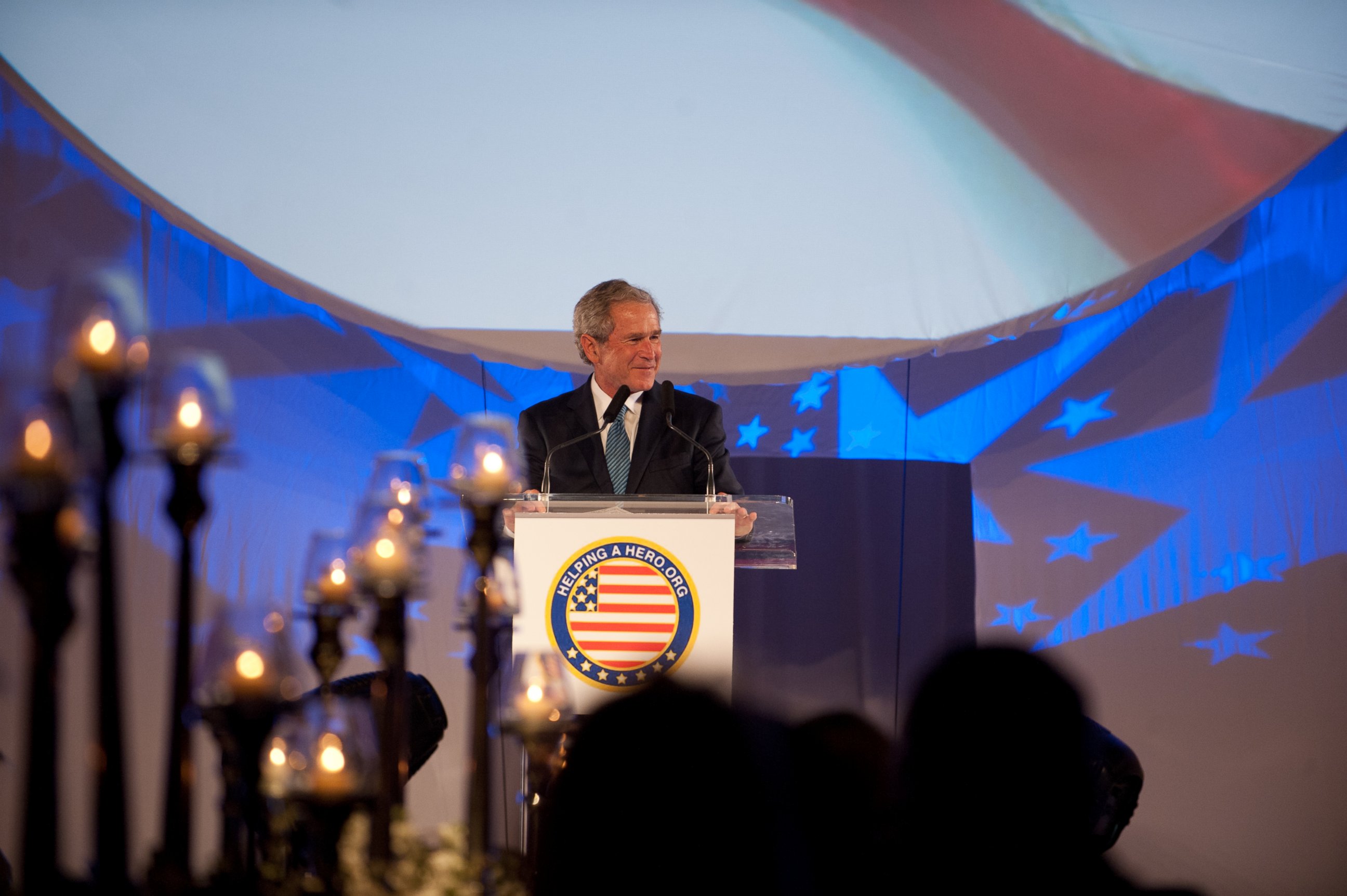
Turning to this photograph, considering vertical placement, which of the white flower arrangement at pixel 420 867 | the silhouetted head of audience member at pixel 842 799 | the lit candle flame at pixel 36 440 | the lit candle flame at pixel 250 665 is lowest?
the silhouetted head of audience member at pixel 842 799

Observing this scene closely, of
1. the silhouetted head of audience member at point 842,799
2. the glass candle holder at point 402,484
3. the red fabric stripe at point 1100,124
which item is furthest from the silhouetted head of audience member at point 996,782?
the red fabric stripe at point 1100,124

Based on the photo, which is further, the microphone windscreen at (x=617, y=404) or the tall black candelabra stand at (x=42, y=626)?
the microphone windscreen at (x=617, y=404)

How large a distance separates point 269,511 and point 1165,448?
3.41 metres

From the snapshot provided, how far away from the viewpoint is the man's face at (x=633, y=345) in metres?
3.05

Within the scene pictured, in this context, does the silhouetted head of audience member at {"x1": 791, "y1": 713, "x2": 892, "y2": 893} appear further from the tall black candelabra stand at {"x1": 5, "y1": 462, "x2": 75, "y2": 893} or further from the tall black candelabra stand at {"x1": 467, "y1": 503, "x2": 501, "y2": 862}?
the tall black candelabra stand at {"x1": 5, "y1": 462, "x2": 75, "y2": 893}

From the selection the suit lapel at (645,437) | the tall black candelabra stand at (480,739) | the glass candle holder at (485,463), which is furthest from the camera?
the suit lapel at (645,437)

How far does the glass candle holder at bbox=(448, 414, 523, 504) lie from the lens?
1335mm

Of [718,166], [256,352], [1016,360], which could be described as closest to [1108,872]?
[1016,360]

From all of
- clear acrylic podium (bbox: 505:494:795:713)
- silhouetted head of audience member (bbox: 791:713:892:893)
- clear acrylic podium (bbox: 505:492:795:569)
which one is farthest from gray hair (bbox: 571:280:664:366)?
silhouetted head of audience member (bbox: 791:713:892:893)

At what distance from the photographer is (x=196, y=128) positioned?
4105 mm

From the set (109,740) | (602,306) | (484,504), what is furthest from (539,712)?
(602,306)

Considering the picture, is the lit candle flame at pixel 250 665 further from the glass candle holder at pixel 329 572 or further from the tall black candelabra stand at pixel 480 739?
the glass candle holder at pixel 329 572

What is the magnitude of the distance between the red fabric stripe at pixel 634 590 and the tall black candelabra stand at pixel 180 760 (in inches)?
41.9

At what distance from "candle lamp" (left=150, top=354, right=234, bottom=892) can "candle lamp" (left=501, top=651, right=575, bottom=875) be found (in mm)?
365
